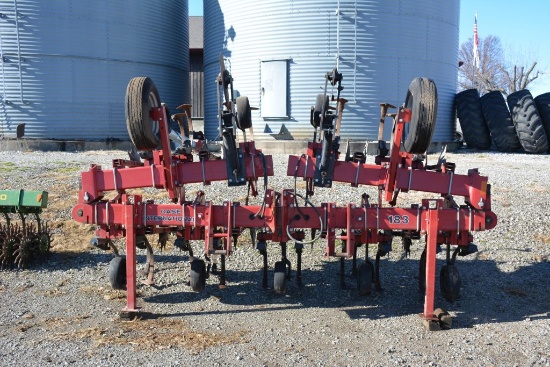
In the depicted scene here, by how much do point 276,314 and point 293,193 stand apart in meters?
1.17

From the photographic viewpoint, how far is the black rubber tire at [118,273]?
5621 millimetres

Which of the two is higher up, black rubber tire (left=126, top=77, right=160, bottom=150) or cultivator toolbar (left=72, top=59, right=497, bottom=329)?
black rubber tire (left=126, top=77, right=160, bottom=150)

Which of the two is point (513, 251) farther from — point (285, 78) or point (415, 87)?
point (285, 78)

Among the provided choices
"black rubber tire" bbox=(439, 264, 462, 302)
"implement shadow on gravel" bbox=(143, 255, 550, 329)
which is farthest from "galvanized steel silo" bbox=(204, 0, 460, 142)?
"black rubber tire" bbox=(439, 264, 462, 302)

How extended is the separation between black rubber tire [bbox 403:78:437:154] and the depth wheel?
7.70ft

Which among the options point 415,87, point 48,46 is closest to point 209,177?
point 415,87

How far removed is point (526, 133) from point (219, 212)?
54.6 feet

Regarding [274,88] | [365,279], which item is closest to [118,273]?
[365,279]

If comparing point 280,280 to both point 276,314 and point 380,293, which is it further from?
point 380,293

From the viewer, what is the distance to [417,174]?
16.9ft

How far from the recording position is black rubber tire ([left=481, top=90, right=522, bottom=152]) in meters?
19.7

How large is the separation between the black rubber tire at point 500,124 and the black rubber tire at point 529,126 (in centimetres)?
35

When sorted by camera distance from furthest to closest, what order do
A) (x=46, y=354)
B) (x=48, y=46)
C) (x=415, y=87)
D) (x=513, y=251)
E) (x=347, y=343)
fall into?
(x=48, y=46)
(x=513, y=251)
(x=415, y=87)
(x=347, y=343)
(x=46, y=354)

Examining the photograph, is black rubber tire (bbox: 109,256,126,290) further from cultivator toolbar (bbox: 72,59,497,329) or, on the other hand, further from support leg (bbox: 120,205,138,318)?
support leg (bbox: 120,205,138,318)
